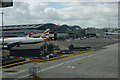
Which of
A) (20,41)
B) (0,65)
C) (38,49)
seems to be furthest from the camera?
(20,41)

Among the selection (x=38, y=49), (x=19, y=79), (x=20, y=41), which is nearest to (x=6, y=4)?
(x=19, y=79)

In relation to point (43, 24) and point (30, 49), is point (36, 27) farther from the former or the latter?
point (30, 49)

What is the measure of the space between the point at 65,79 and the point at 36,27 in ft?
564

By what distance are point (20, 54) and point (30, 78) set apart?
24631mm

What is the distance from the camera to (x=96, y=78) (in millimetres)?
21844

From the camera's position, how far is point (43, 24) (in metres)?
196

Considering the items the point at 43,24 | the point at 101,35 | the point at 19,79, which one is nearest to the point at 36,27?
the point at 43,24

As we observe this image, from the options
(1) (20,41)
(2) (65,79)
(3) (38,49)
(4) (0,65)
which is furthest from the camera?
(1) (20,41)

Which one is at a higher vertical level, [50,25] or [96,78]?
[50,25]

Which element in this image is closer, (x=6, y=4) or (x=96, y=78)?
(x=6, y=4)

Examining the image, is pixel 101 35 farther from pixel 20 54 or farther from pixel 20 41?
pixel 20 54

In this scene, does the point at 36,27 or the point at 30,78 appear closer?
the point at 30,78

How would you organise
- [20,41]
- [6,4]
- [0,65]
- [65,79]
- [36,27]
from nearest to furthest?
[6,4]
[65,79]
[0,65]
[20,41]
[36,27]

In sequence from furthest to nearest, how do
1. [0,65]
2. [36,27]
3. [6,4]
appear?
[36,27] → [0,65] → [6,4]
